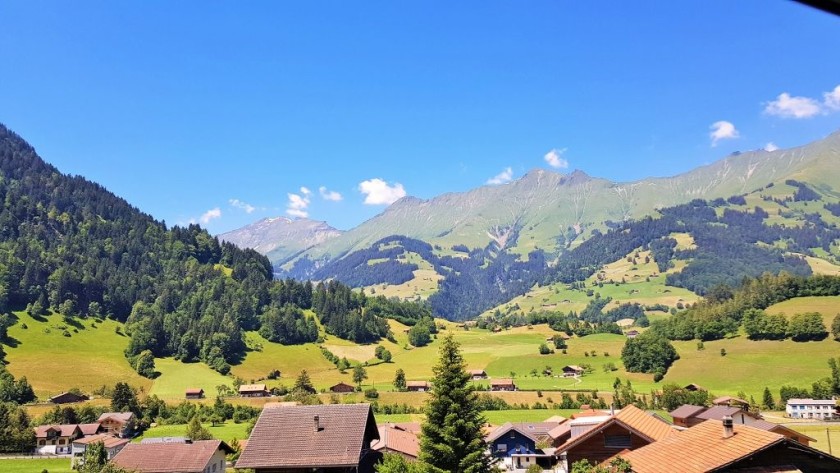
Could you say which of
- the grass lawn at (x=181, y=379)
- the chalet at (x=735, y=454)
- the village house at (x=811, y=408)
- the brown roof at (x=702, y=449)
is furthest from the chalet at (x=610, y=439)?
the grass lawn at (x=181, y=379)

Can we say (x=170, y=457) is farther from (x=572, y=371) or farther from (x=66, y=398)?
(x=572, y=371)

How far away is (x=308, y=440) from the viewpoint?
35.2 m

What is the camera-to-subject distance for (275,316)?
642 ft

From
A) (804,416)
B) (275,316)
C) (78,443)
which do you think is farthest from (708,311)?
(78,443)

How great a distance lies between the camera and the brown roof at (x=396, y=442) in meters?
55.6

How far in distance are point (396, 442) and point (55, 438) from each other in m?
56.5

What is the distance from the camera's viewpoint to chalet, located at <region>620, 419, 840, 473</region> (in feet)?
89.0

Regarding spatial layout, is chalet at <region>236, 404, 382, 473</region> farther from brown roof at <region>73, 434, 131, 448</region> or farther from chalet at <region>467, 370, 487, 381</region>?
chalet at <region>467, 370, 487, 381</region>

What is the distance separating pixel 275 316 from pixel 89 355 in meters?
58.0

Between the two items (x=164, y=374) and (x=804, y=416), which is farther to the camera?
(x=164, y=374)

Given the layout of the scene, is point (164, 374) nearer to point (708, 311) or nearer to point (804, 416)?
point (804, 416)

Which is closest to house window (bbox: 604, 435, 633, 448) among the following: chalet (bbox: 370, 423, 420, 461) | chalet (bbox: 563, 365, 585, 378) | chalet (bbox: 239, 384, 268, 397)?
chalet (bbox: 370, 423, 420, 461)

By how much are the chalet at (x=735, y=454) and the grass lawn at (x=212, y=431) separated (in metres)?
65.6

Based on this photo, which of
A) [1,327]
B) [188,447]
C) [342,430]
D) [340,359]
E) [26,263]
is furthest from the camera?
[26,263]
